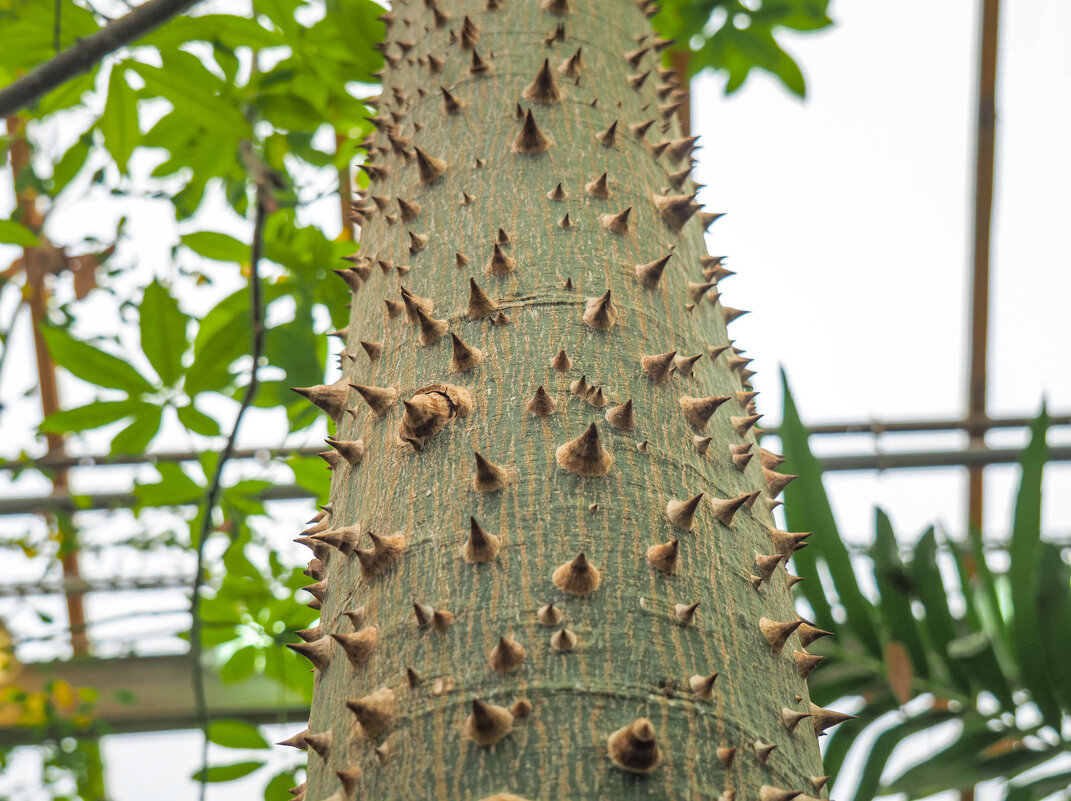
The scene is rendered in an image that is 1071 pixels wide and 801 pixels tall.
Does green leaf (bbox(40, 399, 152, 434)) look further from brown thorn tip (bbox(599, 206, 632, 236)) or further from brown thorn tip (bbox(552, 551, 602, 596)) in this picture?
brown thorn tip (bbox(552, 551, 602, 596))

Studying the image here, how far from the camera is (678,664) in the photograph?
625 millimetres

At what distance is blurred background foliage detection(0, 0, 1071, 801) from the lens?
5.37 ft

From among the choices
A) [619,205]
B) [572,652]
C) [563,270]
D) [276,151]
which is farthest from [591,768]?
[276,151]

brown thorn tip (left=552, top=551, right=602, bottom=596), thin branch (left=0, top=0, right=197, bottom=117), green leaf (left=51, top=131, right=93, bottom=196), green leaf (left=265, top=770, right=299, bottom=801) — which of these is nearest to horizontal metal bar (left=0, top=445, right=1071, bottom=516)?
green leaf (left=51, top=131, right=93, bottom=196)

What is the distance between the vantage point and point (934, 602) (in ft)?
6.53

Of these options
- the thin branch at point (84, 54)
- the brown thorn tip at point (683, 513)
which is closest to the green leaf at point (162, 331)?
the thin branch at point (84, 54)

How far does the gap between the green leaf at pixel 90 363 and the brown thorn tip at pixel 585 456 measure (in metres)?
1.23

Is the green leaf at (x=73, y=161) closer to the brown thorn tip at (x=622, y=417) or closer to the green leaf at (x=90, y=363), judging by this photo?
the green leaf at (x=90, y=363)

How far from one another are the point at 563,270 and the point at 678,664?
41 cm

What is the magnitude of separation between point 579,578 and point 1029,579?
62.1 inches

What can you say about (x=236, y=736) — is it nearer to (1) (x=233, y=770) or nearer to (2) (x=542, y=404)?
(1) (x=233, y=770)

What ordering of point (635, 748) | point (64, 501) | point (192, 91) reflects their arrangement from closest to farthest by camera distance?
point (635, 748)
point (192, 91)
point (64, 501)

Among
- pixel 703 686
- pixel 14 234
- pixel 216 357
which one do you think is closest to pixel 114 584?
pixel 14 234

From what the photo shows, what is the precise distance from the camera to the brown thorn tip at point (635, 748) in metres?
0.54
